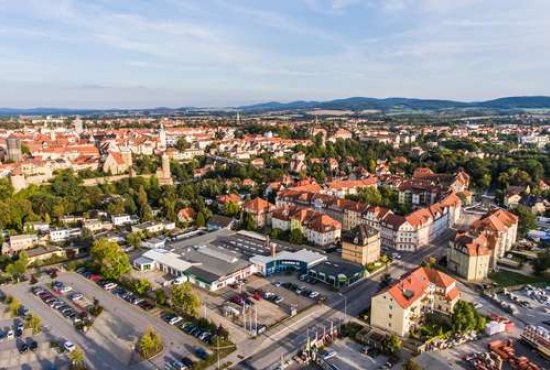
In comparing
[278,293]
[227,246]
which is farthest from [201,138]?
[278,293]

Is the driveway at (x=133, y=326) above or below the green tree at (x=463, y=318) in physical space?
below

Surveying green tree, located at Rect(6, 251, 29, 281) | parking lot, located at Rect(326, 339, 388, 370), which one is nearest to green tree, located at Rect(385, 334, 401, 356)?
parking lot, located at Rect(326, 339, 388, 370)

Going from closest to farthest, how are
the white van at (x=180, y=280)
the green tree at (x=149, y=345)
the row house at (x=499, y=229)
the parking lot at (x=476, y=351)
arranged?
the parking lot at (x=476, y=351), the green tree at (x=149, y=345), the white van at (x=180, y=280), the row house at (x=499, y=229)

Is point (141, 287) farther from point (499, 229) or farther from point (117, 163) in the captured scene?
point (117, 163)

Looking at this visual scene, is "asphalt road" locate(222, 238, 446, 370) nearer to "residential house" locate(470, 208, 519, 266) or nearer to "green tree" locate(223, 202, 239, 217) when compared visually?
"residential house" locate(470, 208, 519, 266)

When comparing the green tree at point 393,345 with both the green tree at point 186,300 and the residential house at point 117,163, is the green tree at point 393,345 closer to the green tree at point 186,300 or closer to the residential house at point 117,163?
the green tree at point 186,300

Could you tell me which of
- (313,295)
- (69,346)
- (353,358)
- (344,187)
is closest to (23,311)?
(69,346)

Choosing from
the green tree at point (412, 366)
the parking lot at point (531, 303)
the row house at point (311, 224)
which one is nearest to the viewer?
the green tree at point (412, 366)

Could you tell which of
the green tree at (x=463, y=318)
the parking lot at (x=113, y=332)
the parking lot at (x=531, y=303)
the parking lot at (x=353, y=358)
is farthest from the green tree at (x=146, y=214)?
the parking lot at (x=531, y=303)
